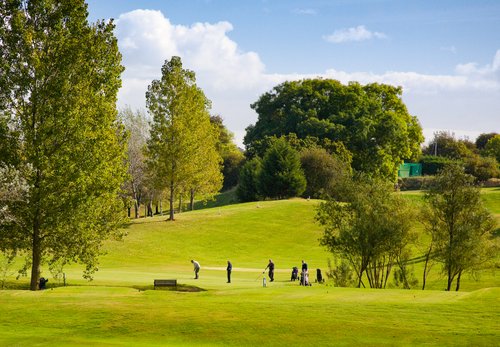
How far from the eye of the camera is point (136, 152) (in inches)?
3777

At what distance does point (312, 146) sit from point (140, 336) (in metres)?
79.9

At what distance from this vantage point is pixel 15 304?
114 feet

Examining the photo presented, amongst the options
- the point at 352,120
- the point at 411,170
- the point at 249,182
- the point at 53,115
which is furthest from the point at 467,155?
the point at 53,115

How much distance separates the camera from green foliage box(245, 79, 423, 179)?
11206 centimetres

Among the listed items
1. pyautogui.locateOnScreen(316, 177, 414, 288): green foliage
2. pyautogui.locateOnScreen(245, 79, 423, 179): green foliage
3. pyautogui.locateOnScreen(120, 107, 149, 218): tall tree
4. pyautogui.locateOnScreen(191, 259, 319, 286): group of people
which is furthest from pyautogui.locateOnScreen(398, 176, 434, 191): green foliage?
pyautogui.locateOnScreen(191, 259, 319, 286): group of people

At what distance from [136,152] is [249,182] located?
22.0 m

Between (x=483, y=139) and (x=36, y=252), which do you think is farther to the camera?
(x=483, y=139)

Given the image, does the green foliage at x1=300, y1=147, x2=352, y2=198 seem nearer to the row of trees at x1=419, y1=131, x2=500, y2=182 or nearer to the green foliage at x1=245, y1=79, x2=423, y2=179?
the green foliage at x1=245, y1=79, x2=423, y2=179

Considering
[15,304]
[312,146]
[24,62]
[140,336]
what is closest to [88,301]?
[15,304]

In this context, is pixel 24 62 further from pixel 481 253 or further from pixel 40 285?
pixel 481 253

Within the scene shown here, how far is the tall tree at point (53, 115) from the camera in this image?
39156mm

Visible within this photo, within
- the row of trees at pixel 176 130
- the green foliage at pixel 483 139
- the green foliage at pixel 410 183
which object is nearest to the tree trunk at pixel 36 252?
the row of trees at pixel 176 130

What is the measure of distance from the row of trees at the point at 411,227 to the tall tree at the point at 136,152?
43301 millimetres

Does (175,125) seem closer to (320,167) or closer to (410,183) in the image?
(320,167)
